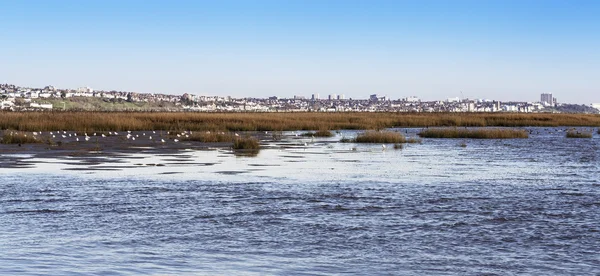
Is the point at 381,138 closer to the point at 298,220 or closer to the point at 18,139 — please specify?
the point at 18,139

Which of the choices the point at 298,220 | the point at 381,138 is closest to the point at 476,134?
the point at 381,138

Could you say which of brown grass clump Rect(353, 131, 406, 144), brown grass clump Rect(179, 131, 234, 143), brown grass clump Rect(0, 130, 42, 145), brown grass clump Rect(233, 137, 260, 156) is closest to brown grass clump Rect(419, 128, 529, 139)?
brown grass clump Rect(353, 131, 406, 144)

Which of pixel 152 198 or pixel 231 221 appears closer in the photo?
pixel 231 221

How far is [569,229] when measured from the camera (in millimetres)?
15750

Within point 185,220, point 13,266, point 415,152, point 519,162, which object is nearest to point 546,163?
point 519,162

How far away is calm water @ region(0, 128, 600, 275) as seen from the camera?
41.1 ft

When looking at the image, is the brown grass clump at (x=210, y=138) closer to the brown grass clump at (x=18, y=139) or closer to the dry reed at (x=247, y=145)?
the dry reed at (x=247, y=145)

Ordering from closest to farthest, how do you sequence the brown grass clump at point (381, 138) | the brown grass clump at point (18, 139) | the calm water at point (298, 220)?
the calm water at point (298, 220) < the brown grass clump at point (18, 139) < the brown grass clump at point (381, 138)

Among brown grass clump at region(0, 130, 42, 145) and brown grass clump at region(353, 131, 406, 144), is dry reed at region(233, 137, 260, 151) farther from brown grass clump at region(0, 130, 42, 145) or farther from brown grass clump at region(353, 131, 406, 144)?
brown grass clump at region(0, 130, 42, 145)

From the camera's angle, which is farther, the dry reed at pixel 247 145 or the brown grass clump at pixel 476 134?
the brown grass clump at pixel 476 134

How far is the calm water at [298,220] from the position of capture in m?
12.5

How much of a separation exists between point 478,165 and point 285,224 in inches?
690

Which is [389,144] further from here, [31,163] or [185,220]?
[185,220]

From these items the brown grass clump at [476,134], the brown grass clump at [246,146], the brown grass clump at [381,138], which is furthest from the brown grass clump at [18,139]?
the brown grass clump at [476,134]
